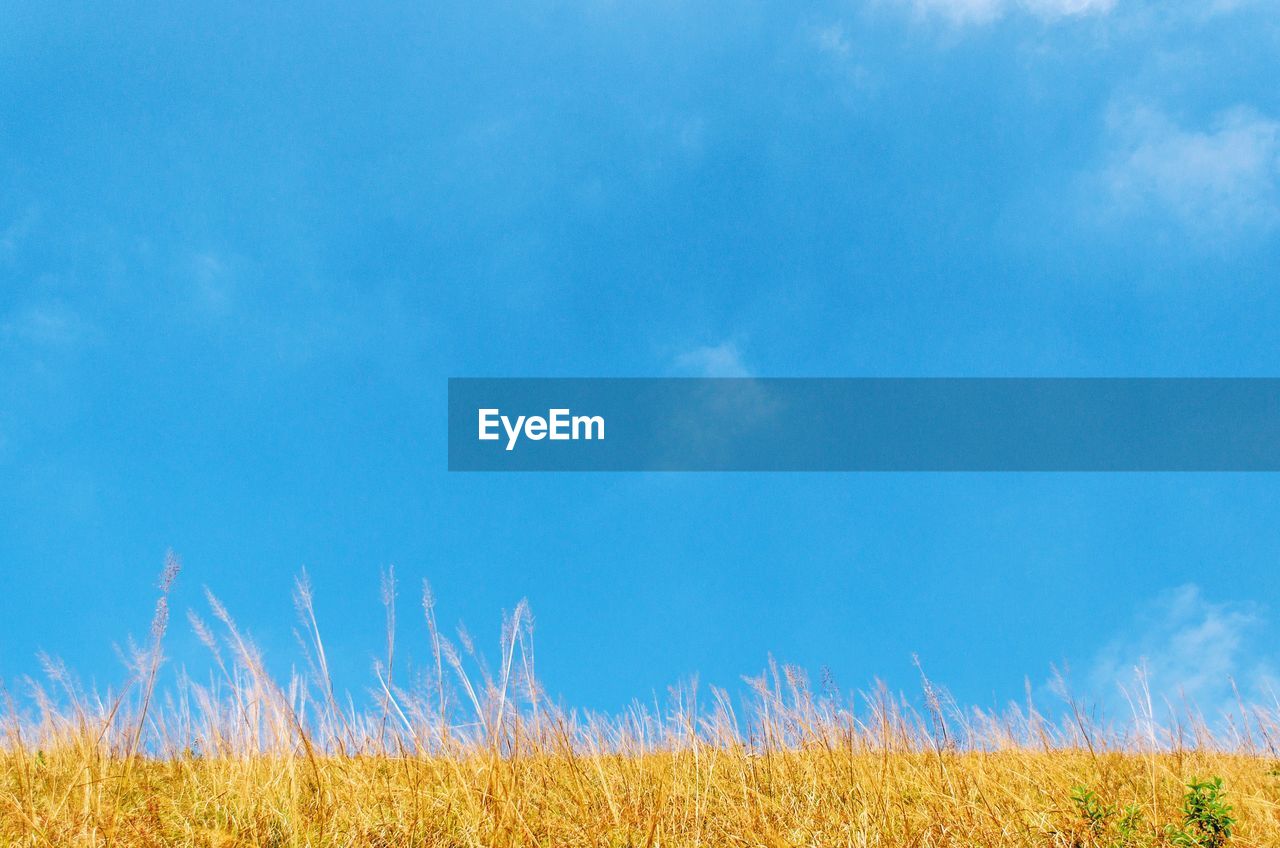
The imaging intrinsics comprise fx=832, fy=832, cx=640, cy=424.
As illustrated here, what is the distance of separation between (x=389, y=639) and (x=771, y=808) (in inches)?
86.6

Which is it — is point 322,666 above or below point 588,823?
above

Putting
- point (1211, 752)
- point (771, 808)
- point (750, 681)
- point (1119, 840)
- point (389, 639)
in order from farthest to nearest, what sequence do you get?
point (1211, 752) < point (750, 681) < point (771, 808) < point (389, 639) < point (1119, 840)

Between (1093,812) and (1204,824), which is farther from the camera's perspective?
(1093,812)

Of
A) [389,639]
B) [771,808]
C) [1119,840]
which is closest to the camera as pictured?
[1119,840]

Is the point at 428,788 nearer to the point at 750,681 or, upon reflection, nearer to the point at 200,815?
the point at 200,815

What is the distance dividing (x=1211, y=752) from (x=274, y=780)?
8.11 meters

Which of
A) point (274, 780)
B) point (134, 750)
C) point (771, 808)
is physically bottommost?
point (771, 808)

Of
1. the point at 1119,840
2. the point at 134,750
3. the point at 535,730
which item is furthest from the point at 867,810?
the point at 134,750

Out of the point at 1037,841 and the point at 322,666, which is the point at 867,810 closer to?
the point at 1037,841

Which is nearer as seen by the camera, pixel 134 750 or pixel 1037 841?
pixel 1037 841

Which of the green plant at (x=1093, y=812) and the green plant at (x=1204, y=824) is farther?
the green plant at (x=1093, y=812)

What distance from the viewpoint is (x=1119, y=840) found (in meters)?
3.73

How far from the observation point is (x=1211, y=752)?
776cm

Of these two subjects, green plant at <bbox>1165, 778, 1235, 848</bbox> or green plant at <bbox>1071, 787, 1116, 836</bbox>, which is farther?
green plant at <bbox>1071, 787, 1116, 836</bbox>
